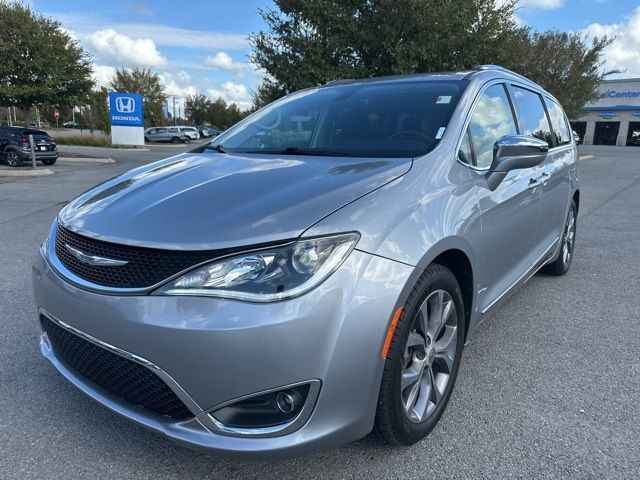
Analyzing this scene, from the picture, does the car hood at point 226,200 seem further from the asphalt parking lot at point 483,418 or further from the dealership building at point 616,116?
the dealership building at point 616,116

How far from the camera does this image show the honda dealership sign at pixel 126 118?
90.8 feet

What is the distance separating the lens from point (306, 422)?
5.82 ft

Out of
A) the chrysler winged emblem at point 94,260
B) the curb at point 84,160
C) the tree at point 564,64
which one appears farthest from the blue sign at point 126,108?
the chrysler winged emblem at point 94,260

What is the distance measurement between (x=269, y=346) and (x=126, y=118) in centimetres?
2976

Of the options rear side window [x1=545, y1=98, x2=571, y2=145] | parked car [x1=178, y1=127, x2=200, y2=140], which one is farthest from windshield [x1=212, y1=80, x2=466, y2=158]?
parked car [x1=178, y1=127, x2=200, y2=140]

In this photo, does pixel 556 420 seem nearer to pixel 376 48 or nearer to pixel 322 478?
pixel 322 478

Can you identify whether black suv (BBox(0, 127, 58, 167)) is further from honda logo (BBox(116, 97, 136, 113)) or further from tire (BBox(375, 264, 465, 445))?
tire (BBox(375, 264, 465, 445))

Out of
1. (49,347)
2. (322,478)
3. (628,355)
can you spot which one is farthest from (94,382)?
(628,355)

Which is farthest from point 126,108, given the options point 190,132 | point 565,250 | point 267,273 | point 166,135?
point 267,273

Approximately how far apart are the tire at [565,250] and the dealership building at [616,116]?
57.3 m

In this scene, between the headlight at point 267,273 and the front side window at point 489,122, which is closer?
the headlight at point 267,273

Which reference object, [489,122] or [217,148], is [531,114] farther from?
[217,148]

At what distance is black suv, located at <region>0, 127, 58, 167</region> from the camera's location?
1664 cm

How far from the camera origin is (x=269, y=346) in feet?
5.53
